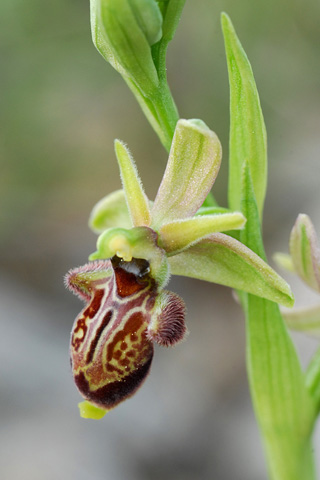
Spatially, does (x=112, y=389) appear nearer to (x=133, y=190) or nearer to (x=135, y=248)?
(x=135, y=248)

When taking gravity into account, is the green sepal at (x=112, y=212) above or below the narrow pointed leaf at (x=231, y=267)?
above

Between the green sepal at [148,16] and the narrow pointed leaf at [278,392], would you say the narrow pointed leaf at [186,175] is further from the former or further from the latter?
the narrow pointed leaf at [278,392]

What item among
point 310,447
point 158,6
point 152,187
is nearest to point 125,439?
point 310,447

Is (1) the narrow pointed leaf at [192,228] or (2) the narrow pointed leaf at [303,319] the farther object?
(2) the narrow pointed leaf at [303,319]

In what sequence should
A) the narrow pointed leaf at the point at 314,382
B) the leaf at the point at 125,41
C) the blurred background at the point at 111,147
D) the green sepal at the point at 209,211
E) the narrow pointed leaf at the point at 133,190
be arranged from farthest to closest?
the blurred background at the point at 111,147
the narrow pointed leaf at the point at 314,382
the green sepal at the point at 209,211
the narrow pointed leaf at the point at 133,190
the leaf at the point at 125,41

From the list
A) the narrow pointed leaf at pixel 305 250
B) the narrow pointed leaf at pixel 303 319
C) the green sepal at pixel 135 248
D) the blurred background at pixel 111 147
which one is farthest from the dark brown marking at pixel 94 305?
the blurred background at pixel 111 147

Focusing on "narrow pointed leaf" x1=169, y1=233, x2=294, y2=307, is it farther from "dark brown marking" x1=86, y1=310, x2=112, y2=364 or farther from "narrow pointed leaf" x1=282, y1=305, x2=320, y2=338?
"narrow pointed leaf" x1=282, y1=305, x2=320, y2=338

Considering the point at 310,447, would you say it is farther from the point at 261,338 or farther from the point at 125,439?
the point at 125,439
